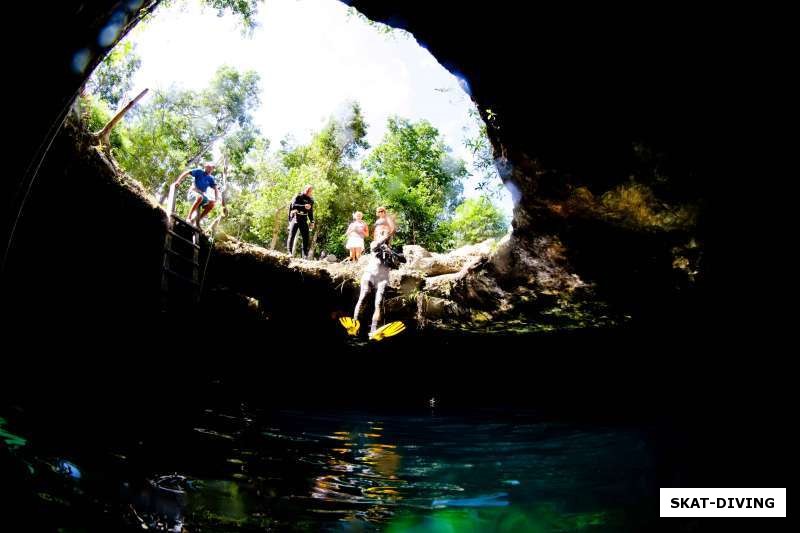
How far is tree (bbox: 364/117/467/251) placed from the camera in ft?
73.7

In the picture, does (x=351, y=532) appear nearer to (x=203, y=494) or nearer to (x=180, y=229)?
(x=203, y=494)

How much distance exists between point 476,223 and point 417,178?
217 inches

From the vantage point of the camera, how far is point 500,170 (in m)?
5.92

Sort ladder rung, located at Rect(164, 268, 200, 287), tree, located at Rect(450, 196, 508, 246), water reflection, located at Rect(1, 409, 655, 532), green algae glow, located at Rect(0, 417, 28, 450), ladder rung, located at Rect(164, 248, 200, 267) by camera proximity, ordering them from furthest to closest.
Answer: tree, located at Rect(450, 196, 508, 246), ladder rung, located at Rect(164, 248, 200, 267), ladder rung, located at Rect(164, 268, 200, 287), water reflection, located at Rect(1, 409, 655, 532), green algae glow, located at Rect(0, 417, 28, 450)

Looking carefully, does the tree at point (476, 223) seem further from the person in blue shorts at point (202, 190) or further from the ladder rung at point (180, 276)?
the ladder rung at point (180, 276)

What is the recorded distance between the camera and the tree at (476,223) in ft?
85.4

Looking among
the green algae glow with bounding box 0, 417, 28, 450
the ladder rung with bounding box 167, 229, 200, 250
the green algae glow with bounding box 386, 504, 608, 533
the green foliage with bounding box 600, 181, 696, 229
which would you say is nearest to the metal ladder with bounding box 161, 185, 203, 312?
the ladder rung with bounding box 167, 229, 200, 250

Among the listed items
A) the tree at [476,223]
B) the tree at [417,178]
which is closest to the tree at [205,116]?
the tree at [417,178]

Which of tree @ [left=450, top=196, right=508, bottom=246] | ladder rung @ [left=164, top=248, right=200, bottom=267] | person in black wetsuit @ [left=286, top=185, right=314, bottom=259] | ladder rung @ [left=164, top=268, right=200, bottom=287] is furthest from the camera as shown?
tree @ [left=450, top=196, right=508, bottom=246]

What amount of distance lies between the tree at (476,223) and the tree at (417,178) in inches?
67.8

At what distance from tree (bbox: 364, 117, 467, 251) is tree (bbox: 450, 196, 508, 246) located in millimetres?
1721

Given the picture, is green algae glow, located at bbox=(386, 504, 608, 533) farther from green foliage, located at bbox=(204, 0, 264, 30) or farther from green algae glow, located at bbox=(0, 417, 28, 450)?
green foliage, located at bbox=(204, 0, 264, 30)

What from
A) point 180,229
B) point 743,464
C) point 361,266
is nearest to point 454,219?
point 361,266

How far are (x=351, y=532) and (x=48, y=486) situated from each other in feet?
8.56
